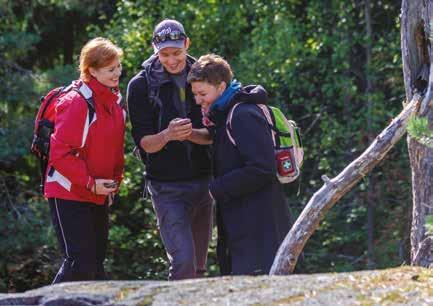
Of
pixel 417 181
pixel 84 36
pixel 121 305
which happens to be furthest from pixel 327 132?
pixel 121 305

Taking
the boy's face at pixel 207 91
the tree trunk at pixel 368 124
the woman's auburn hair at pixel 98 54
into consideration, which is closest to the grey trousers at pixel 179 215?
the boy's face at pixel 207 91

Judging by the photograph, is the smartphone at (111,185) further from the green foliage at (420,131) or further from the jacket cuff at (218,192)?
the green foliage at (420,131)

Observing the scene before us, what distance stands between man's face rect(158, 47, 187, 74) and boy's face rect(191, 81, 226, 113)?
1.10 ft

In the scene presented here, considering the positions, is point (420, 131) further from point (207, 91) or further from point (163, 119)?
point (163, 119)

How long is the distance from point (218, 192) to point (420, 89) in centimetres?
137

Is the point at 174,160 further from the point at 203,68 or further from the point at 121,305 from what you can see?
the point at 121,305

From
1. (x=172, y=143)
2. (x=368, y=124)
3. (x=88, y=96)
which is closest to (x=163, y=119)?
(x=172, y=143)

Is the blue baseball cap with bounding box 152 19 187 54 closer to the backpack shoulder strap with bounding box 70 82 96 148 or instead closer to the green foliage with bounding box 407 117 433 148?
the backpack shoulder strap with bounding box 70 82 96 148

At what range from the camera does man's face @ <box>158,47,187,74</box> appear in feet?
21.4

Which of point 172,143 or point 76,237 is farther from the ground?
point 172,143

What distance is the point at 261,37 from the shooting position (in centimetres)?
1246

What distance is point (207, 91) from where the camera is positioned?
6184mm

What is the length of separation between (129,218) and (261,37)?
8.35 ft

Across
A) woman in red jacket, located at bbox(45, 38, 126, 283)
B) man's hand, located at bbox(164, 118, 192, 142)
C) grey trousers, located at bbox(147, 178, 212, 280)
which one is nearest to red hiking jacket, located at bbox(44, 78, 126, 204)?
woman in red jacket, located at bbox(45, 38, 126, 283)
